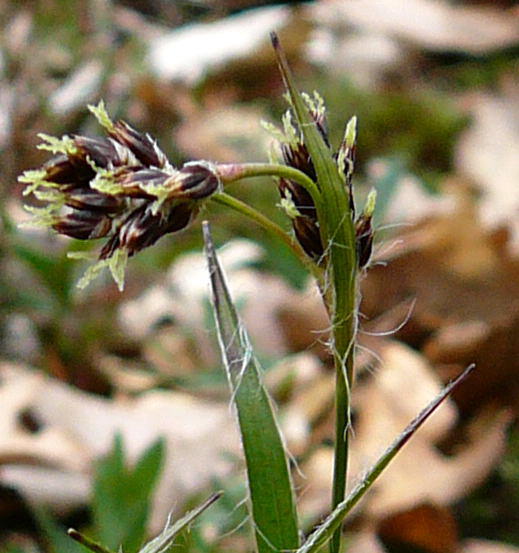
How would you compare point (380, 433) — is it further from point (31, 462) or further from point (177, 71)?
point (177, 71)

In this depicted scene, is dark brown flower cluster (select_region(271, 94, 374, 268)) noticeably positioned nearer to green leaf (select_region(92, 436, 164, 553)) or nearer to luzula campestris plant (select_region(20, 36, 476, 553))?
luzula campestris plant (select_region(20, 36, 476, 553))

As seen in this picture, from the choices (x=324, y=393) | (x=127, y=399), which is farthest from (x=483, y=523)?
(x=127, y=399)

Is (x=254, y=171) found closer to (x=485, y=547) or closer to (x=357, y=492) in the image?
(x=357, y=492)

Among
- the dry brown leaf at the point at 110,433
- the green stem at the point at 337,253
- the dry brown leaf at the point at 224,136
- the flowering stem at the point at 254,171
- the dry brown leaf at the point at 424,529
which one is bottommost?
the dry brown leaf at the point at 424,529

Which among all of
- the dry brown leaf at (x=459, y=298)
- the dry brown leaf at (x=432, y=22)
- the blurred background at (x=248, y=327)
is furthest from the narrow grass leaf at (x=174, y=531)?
the dry brown leaf at (x=432, y=22)

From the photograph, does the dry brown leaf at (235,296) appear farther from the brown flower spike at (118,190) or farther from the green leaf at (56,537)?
the brown flower spike at (118,190)

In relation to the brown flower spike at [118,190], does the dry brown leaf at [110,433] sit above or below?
below

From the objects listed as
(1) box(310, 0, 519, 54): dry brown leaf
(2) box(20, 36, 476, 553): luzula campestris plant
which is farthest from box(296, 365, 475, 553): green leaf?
(1) box(310, 0, 519, 54): dry brown leaf
